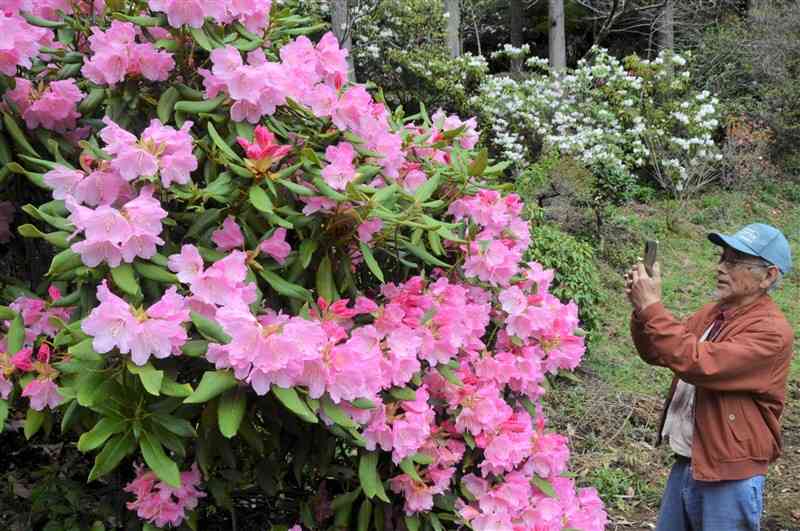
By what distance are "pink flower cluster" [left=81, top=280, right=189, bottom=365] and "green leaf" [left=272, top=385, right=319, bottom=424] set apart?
17 centimetres

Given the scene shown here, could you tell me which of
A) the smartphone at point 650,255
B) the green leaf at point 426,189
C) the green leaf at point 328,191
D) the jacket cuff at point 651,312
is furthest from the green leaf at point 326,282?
the jacket cuff at point 651,312

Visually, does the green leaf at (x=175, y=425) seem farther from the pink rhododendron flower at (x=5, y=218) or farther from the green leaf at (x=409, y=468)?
the pink rhododendron flower at (x=5, y=218)

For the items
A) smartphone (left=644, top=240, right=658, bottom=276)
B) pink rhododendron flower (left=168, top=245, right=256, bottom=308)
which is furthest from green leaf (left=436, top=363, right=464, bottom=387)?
smartphone (left=644, top=240, right=658, bottom=276)

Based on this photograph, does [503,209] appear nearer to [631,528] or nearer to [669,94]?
[631,528]

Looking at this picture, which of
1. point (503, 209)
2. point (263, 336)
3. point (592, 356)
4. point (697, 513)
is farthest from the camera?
A: point (592, 356)

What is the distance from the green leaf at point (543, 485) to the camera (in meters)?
1.90

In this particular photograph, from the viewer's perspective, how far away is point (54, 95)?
1.64 m

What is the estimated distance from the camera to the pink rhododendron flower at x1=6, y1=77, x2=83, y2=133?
5.37 ft

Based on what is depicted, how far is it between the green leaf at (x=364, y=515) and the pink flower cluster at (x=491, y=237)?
551 millimetres

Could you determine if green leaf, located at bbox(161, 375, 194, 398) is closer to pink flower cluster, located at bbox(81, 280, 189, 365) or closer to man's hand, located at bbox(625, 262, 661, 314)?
pink flower cluster, located at bbox(81, 280, 189, 365)

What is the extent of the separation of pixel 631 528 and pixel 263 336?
340 centimetres

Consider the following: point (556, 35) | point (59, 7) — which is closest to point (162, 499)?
point (59, 7)

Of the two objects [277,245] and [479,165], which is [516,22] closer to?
[479,165]

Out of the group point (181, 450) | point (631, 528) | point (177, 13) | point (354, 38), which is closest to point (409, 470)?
point (181, 450)
